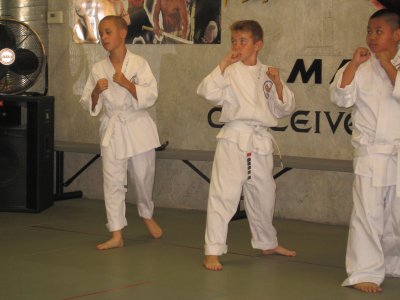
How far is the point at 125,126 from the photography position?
5469 mm

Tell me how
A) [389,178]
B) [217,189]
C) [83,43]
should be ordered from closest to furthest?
[389,178]
[217,189]
[83,43]

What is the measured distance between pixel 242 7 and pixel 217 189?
2.43 meters

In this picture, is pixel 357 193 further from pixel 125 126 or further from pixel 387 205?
pixel 125 126

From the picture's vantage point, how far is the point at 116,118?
5477 millimetres

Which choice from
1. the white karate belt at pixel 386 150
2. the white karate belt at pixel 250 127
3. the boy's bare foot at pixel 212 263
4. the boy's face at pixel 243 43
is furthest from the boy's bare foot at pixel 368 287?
the boy's face at pixel 243 43

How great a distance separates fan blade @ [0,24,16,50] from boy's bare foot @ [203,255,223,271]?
9.91 feet

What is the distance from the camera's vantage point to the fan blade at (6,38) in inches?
274

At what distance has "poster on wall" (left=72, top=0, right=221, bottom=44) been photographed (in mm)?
6984

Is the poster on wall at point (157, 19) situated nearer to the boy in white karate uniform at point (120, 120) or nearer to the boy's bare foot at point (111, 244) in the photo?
the boy in white karate uniform at point (120, 120)

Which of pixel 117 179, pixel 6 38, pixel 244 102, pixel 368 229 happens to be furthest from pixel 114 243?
pixel 6 38

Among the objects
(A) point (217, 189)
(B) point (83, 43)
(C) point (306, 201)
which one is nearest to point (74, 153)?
(B) point (83, 43)

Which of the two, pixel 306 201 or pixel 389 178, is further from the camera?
pixel 306 201

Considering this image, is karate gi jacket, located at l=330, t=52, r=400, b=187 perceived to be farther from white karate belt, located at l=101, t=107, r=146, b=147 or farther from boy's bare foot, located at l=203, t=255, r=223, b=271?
white karate belt, located at l=101, t=107, r=146, b=147

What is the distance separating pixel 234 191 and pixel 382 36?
121cm
